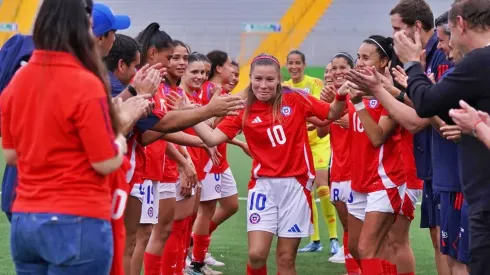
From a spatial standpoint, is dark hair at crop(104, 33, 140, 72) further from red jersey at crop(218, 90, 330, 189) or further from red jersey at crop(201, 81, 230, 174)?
red jersey at crop(201, 81, 230, 174)

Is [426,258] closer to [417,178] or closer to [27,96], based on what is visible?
[417,178]

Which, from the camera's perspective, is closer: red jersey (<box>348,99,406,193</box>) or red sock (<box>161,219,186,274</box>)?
red jersey (<box>348,99,406,193</box>)

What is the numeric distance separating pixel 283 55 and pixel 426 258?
22747mm

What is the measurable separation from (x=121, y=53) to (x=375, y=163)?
2.30m

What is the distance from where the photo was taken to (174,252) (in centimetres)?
777

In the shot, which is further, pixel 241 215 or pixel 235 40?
pixel 235 40

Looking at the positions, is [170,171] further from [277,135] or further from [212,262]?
[212,262]

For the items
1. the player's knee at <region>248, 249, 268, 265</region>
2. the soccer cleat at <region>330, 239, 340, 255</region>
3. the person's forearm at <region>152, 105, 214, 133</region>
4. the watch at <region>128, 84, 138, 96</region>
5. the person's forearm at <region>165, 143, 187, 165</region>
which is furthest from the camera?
the soccer cleat at <region>330, 239, 340, 255</region>

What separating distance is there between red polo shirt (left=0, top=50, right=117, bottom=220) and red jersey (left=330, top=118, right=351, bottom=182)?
5.17m

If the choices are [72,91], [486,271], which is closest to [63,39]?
[72,91]

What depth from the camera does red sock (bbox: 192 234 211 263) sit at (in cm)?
870

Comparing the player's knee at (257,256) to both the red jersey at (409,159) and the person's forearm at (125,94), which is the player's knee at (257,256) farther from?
the person's forearm at (125,94)

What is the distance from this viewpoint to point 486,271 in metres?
4.39

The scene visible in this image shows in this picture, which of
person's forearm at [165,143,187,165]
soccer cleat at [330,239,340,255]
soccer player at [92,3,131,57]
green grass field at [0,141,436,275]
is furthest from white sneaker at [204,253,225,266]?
soccer player at [92,3,131,57]
